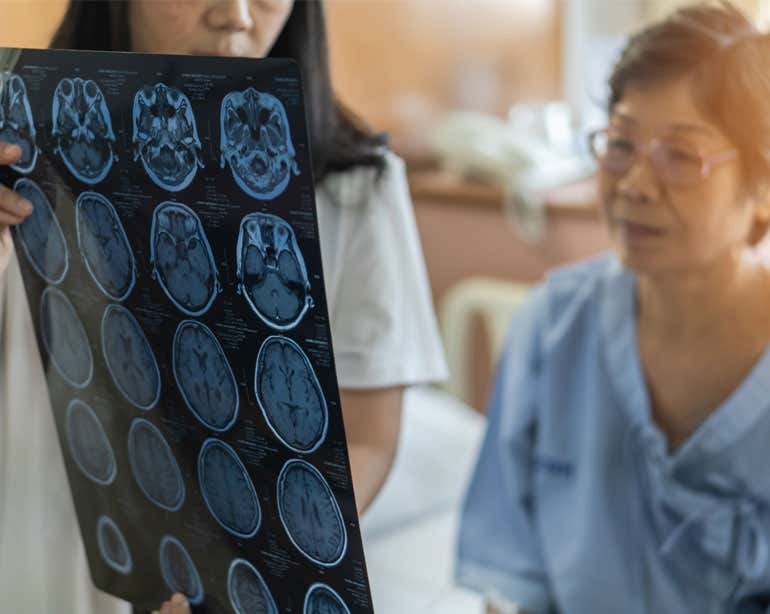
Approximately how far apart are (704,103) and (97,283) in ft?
1.52

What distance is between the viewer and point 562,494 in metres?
1.01

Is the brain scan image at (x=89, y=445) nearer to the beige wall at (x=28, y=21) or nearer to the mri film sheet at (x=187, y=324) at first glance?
the mri film sheet at (x=187, y=324)

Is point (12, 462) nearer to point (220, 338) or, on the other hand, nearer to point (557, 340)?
point (220, 338)

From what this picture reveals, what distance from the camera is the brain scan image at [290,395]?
447 mm

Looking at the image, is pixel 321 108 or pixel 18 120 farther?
pixel 321 108

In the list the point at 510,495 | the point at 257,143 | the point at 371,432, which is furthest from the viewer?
the point at 510,495

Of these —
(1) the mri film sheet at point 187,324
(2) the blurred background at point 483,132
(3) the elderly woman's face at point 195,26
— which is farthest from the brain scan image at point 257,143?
(2) the blurred background at point 483,132

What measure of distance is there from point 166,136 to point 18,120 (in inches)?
4.6

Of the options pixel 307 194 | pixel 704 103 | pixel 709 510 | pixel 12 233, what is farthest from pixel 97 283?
pixel 709 510

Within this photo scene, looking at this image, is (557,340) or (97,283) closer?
(97,283)

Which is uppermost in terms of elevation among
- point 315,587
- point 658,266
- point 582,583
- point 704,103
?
point 704,103

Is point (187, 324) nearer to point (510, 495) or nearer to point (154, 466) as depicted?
point (154, 466)

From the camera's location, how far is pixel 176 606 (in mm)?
555

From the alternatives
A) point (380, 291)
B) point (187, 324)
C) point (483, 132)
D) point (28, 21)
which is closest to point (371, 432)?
point (380, 291)
